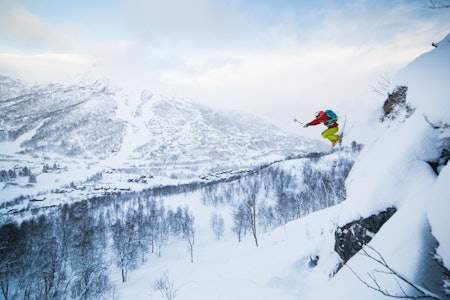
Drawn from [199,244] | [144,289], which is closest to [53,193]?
[199,244]

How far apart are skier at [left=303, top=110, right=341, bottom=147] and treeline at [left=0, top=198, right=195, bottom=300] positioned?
1026 inches

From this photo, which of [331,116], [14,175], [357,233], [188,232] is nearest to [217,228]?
[188,232]

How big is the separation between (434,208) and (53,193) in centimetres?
17884

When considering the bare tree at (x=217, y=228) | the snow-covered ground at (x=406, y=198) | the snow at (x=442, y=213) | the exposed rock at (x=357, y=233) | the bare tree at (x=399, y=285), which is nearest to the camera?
the bare tree at (x=399, y=285)

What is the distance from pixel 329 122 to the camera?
40.0 ft

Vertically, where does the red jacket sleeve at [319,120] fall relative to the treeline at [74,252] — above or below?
above

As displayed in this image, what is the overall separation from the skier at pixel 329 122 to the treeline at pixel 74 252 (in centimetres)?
2605

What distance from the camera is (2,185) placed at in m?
146

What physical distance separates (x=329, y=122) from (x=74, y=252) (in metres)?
53.0

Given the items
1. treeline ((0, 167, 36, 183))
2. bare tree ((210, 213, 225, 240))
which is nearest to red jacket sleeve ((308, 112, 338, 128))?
bare tree ((210, 213, 225, 240))

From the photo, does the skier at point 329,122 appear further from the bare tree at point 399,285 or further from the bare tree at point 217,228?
the bare tree at point 217,228

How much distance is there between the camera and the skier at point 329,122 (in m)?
12.1

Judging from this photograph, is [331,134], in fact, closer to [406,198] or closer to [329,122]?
[329,122]

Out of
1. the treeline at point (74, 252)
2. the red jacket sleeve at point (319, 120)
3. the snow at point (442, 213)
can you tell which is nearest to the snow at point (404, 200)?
the snow at point (442, 213)
